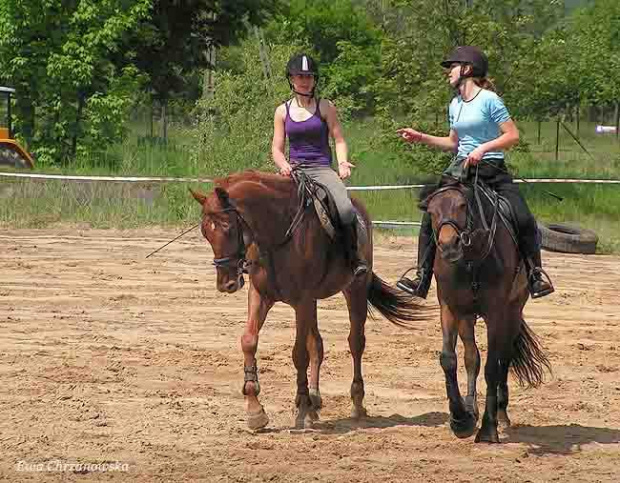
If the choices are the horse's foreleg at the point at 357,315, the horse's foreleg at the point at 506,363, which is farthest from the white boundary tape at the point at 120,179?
the horse's foreleg at the point at 506,363

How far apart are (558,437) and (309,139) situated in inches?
107

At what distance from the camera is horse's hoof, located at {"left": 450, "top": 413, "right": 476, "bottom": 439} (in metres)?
7.81

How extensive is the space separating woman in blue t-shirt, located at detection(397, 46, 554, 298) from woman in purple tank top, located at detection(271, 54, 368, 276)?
1.82 feet

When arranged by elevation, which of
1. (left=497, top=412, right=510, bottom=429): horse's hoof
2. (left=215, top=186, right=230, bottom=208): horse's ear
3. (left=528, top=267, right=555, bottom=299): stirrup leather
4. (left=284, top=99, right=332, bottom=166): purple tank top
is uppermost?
(left=284, top=99, right=332, bottom=166): purple tank top

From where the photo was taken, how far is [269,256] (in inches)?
311

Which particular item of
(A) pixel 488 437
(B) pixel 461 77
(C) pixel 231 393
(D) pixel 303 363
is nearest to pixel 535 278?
(A) pixel 488 437

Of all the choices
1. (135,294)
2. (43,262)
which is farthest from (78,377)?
(43,262)

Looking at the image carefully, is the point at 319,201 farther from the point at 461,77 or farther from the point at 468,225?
the point at 461,77

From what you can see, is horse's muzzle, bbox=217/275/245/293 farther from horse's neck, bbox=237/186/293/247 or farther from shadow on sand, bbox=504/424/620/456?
shadow on sand, bbox=504/424/620/456

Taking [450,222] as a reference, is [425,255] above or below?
below

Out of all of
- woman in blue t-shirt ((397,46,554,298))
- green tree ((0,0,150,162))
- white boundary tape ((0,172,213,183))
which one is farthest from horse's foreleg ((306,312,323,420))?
green tree ((0,0,150,162))

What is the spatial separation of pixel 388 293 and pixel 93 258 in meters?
7.94

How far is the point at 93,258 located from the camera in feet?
54.3

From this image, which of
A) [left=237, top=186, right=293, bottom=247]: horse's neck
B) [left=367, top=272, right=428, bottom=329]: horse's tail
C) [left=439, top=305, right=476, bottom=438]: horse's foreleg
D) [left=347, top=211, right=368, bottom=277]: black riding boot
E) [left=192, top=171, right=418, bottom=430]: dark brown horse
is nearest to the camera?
[left=192, top=171, right=418, bottom=430]: dark brown horse
